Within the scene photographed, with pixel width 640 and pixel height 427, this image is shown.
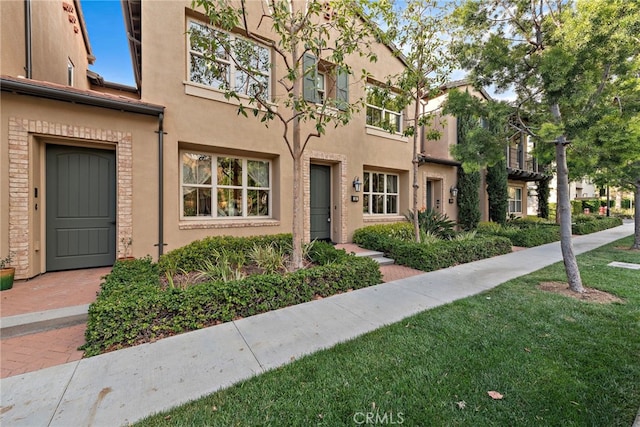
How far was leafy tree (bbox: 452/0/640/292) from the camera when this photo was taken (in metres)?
4.05

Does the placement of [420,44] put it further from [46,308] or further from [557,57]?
[46,308]

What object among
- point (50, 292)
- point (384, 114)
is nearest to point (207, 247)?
point (50, 292)

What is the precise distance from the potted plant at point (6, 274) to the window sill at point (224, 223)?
2634 millimetres

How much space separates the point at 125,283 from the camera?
397cm

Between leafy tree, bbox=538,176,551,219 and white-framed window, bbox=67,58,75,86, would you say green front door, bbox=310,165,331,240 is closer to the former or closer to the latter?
white-framed window, bbox=67,58,75,86

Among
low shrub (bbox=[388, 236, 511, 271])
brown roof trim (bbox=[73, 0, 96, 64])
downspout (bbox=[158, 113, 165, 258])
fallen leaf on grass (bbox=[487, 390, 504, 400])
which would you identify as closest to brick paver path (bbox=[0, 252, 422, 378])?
low shrub (bbox=[388, 236, 511, 271])

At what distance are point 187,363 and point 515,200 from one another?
20.0 m

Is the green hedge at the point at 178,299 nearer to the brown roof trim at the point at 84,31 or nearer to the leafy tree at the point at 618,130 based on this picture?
the leafy tree at the point at 618,130

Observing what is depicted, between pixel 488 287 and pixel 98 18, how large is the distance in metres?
14.5

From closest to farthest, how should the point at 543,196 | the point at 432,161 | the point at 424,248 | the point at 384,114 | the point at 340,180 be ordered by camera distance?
the point at 424,248 → the point at 340,180 → the point at 384,114 → the point at 432,161 → the point at 543,196

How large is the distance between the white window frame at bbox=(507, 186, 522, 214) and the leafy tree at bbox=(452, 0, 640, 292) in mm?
13005

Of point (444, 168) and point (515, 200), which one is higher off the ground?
point (444, 168)

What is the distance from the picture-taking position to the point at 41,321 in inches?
134

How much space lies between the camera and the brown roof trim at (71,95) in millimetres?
4492
